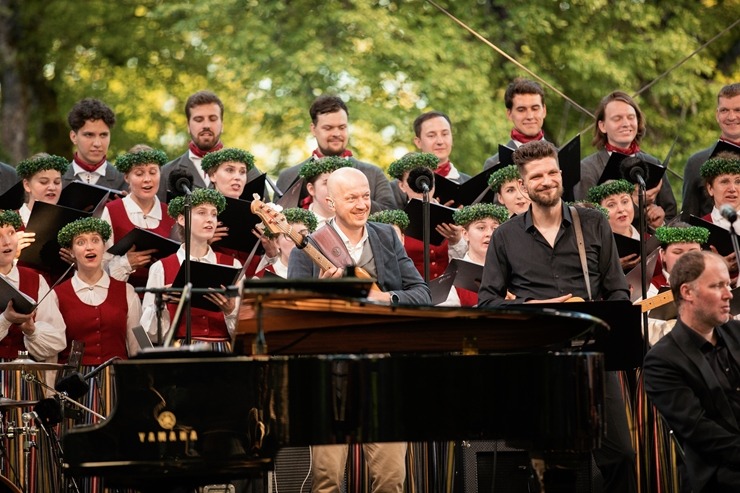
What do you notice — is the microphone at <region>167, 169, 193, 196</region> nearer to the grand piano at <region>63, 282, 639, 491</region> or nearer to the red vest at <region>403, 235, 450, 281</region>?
the red vest at <region>403, 235, 450, 281</region>

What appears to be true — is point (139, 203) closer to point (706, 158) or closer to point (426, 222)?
point (426, 222)

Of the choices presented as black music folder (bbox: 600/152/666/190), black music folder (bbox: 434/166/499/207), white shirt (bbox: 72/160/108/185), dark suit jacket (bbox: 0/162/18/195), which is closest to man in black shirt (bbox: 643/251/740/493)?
black music folder (bbox: 600/152/666/190)

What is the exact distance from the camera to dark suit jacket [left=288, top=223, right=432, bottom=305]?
795 cm

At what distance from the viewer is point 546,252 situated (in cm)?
805

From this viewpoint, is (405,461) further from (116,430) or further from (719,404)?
(116,430)

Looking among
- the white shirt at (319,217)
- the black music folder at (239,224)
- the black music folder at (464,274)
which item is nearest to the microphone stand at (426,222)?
the black music folder at (464,274)

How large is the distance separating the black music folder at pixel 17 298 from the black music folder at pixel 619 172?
169 inches

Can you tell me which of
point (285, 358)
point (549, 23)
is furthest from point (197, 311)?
point (549, 23)

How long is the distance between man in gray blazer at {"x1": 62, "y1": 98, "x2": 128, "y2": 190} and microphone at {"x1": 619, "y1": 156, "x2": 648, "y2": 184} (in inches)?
156

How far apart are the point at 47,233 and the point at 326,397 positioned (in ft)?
13.3

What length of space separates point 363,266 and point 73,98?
12595mm

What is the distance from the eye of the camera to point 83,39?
19797 mm

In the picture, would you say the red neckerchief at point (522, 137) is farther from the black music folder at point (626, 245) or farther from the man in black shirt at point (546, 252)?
the man in black shirt at point (546, 252)

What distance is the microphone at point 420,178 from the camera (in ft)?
31.7
